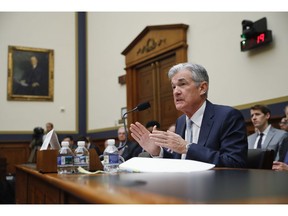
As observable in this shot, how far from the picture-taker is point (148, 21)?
674cm

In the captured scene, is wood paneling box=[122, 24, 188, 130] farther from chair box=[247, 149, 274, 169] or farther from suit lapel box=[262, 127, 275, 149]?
chair box=[247, 149, 274, 169]

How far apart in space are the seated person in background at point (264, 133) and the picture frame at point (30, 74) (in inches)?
242

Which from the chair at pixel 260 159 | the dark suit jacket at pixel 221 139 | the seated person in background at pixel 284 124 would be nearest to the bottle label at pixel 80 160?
the dark suit jacket at pixel 221 139

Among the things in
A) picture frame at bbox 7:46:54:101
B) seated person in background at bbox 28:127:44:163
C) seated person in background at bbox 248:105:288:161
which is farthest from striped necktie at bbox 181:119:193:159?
picture frame at bbox 7:46:54:101

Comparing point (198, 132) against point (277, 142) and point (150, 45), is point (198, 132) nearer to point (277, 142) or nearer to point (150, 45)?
point (277, 142)

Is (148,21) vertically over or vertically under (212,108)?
over

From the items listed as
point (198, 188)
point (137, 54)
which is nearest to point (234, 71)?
point (137, 54)

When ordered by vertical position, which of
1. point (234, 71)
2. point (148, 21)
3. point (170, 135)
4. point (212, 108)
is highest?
point (148, 21)

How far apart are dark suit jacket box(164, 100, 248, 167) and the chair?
0.11m

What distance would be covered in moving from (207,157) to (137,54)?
17.4 ft

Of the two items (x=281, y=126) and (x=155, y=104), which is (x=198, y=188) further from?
(x=155, y=104)

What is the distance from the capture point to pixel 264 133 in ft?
12.7

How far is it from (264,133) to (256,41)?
1.20 metres

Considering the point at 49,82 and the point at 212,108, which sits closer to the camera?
the point at 212,108
